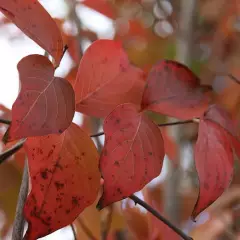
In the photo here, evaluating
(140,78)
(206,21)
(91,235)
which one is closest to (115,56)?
(140,78)

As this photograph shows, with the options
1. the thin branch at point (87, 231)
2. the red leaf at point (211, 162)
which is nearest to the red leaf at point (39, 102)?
the red leaf at point (211, 162)

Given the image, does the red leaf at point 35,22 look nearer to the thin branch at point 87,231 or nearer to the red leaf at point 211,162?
the red leaf at point 211,162

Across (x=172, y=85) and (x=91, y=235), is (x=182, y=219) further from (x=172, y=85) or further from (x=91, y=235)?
(x=172, y=85)

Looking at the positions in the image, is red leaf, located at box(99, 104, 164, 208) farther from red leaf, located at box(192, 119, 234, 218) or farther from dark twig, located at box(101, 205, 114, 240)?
dark twig, located at box(101, 205, 114, 240)

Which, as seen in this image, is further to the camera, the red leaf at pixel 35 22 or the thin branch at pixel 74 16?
the thin branch at pixel 74 16

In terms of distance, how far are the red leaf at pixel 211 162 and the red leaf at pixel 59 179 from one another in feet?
0.25

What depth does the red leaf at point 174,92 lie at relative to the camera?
0.36 metres

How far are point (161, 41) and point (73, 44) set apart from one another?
0.42 m

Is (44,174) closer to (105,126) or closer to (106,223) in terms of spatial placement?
(105,126)

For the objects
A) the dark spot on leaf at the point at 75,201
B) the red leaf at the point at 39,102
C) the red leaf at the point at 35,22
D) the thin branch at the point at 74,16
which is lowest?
the thin branch at the point at 74,16

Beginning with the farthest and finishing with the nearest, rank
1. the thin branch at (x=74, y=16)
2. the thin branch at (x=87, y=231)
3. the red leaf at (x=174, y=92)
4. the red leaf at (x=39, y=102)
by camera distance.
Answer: the thin branch at (x=74, y=16)
the thin branch at (x=87, y=231)
the red leaf at (x=174, y=92)
the red leaf at (x=39, y=102)

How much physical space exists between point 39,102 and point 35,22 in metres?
0.07

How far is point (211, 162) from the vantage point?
355 millimetres

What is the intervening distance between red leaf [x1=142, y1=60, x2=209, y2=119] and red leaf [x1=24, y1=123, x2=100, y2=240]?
2.6 inches
